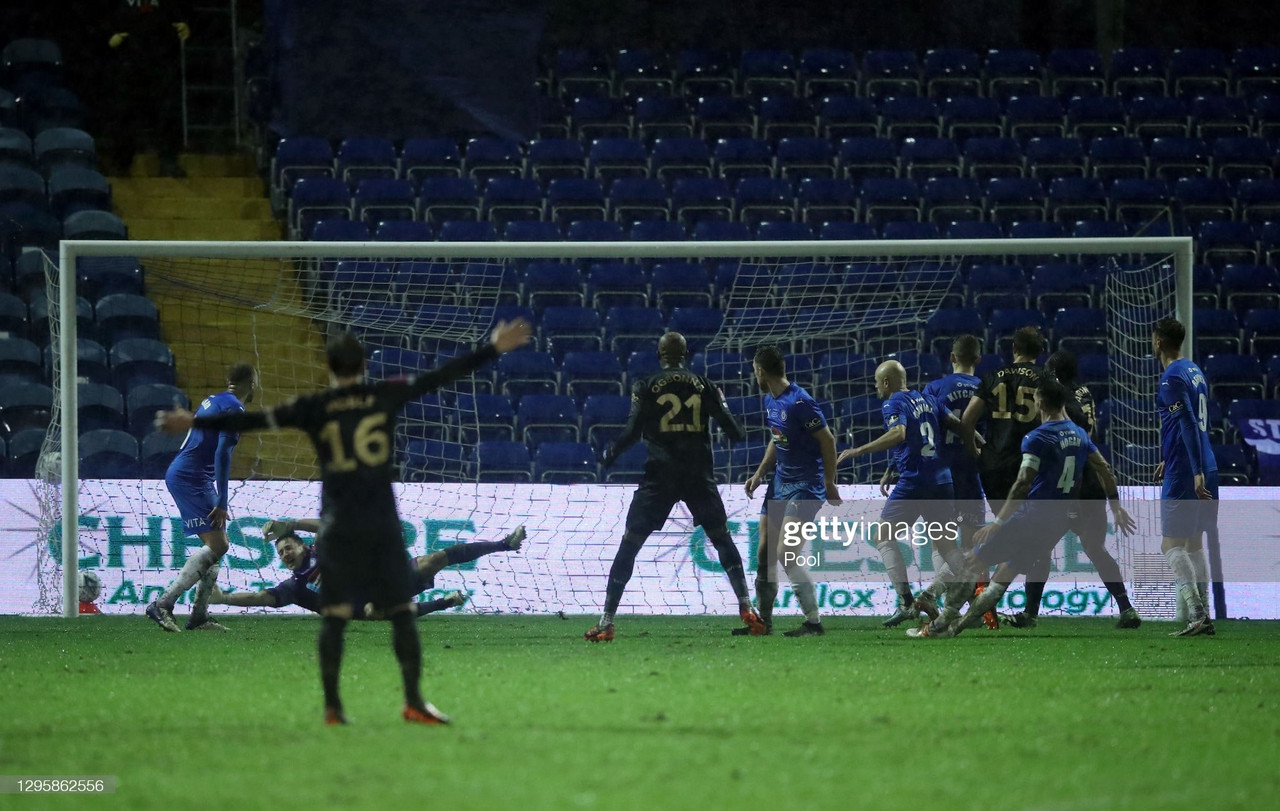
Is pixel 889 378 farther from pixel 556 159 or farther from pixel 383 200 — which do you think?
pixel 556 159

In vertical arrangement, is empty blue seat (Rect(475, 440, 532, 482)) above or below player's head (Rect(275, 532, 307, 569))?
above

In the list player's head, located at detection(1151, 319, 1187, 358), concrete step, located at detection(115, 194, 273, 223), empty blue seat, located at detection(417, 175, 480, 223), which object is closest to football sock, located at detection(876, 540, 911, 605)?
player's head, located at detection(1151, 319, 1187, 358)

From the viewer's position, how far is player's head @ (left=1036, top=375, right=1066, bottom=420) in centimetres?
1027

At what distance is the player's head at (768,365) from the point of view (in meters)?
10.4

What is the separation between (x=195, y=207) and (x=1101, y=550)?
40.4 feet

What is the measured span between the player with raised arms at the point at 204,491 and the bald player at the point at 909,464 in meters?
4.60

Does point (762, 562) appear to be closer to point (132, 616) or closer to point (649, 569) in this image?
point (649, 569)

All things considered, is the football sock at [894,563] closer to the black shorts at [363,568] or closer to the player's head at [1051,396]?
the player's head at [1051,396]

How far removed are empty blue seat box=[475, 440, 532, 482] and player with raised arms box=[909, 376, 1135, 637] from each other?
465cm

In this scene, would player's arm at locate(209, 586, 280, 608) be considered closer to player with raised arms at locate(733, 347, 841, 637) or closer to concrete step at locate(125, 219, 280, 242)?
player with raised arms at locate(733, 347, 841, 637)

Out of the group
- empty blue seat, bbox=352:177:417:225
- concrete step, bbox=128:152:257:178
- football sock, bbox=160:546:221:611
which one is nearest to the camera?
football sock, bbox=160:546:221:611

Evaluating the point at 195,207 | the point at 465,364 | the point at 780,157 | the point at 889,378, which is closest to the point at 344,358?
the point at 465,364

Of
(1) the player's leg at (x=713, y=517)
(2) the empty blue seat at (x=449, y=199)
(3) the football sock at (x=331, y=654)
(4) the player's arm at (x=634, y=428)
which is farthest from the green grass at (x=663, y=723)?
(2) the empty blue seat at (x=449, y=199)

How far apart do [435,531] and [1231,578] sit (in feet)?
22.5
